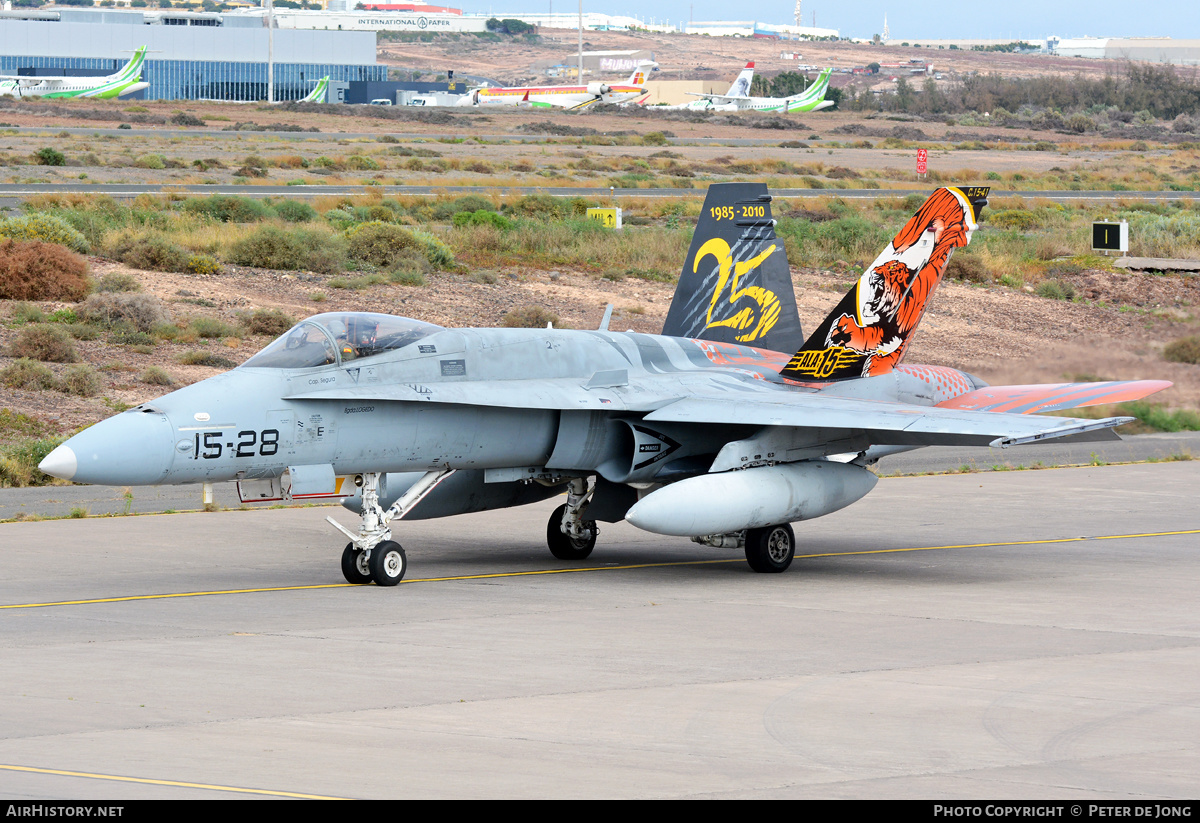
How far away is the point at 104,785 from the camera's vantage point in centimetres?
748

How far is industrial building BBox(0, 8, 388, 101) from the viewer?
517 feet

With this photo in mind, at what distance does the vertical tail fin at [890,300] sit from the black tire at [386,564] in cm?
556

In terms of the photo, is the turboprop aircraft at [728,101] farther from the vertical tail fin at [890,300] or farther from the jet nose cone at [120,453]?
the jet nose cone at [120,453]

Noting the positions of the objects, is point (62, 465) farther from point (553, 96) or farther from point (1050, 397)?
point (553, 96)

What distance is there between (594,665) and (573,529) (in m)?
6.08

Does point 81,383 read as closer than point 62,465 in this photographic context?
No

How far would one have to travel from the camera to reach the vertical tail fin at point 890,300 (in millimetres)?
17828

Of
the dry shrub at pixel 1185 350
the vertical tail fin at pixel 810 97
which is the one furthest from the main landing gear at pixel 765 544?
the vertical tail fin at pixel 810 97

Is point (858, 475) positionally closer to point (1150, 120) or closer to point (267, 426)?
point (267, 426)

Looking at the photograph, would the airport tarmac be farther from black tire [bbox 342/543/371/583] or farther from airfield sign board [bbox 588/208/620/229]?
airfield sign board [bbox 588/208/620/229]

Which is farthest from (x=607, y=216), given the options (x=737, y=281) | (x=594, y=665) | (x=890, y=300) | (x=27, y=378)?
(x=594, y=665)

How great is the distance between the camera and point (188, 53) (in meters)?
165
